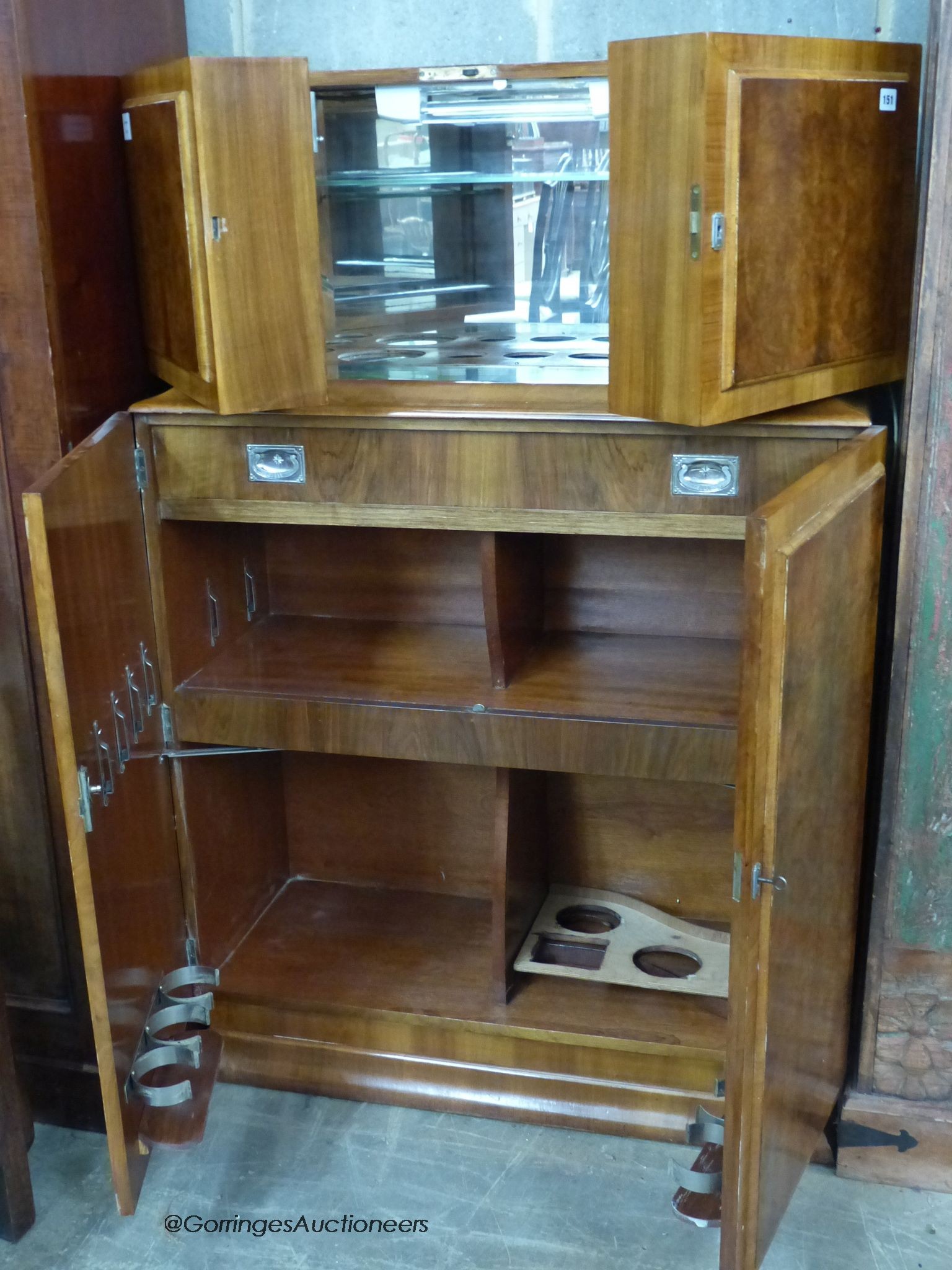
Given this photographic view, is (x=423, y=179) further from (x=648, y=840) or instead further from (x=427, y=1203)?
(x=427, y=1203)

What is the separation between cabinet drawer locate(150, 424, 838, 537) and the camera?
178 cm

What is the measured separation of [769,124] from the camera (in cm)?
156

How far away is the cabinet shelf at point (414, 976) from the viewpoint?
2.13 metres

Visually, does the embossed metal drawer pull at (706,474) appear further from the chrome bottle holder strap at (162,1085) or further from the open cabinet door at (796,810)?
the chrome bottle holder strap at (162,1085)

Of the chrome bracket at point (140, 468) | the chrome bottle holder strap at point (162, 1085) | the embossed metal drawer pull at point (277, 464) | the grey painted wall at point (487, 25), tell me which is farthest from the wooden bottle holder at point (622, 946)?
the grey painted wall at point (487, 25)

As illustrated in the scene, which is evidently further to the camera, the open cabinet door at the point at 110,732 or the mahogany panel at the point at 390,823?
the mahogany panel at the point at 390,823

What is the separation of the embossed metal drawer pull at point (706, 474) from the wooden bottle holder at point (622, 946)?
82 centimetres

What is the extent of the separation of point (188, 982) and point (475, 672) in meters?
0.67

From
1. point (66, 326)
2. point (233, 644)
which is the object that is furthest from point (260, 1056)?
point (66, 326)

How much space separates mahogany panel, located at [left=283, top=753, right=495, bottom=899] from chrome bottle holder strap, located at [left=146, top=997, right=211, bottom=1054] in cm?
67

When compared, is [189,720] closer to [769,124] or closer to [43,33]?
[43,33]

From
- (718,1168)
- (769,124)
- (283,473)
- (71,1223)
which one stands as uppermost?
(769,124)

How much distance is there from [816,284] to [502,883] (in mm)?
1072

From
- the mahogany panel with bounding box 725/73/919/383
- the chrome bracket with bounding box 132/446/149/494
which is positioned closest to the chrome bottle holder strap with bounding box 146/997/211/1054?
the chrome bracket with bounding box 132/446/149/494
